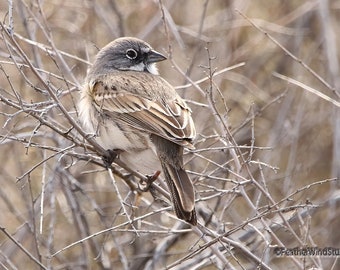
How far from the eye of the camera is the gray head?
569 centimetres

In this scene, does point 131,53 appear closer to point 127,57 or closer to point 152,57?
point 127,57

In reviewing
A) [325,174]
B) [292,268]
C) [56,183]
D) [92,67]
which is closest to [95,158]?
[92,67]

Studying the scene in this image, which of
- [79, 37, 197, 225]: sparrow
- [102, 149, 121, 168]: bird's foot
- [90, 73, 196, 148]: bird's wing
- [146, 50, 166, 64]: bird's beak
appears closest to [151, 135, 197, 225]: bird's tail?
[79, 37, 197, 225]: sparrow

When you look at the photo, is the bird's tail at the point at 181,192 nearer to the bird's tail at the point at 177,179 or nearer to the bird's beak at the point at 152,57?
the bird's tail at the point at 177,179

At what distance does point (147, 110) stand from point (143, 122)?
13 centimetres

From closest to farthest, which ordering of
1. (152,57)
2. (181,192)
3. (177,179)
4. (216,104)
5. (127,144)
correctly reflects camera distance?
(181,192) → (177,179) → (127,144) → (152,57) → (216,104)

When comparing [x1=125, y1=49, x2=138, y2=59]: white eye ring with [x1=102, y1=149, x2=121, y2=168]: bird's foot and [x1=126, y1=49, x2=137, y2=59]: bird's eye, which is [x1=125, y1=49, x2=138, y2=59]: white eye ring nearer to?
[x1=126, y1=49, x2=137, y2=59]: bird's eye

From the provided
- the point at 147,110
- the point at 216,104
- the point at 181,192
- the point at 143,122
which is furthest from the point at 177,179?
the point at 216,104

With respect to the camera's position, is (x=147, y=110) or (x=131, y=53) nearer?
(x=147, y=110)

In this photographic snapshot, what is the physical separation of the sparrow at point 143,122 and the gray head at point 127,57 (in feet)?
0.06

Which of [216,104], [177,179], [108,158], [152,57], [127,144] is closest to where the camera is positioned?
[177,179]

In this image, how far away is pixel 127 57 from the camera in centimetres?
573

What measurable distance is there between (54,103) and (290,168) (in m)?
2.99

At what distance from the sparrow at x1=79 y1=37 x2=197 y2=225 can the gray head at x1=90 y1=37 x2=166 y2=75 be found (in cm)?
2
